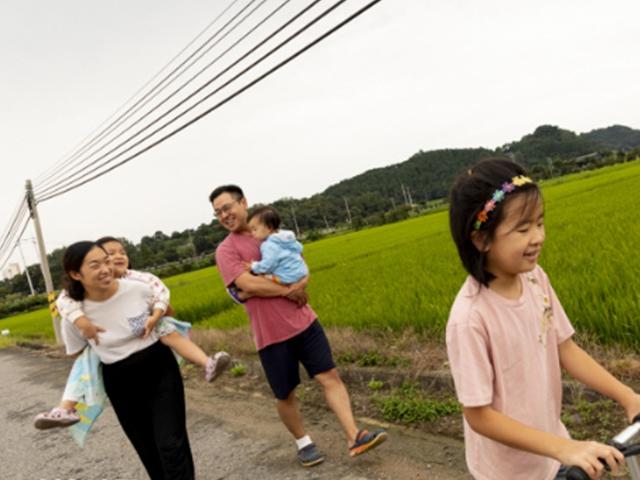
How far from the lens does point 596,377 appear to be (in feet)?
4.74

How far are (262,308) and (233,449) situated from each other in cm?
119

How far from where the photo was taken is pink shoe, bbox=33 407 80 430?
2.86 m

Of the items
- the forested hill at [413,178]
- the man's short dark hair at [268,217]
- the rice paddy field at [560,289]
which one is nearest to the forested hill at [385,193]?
the forested hill at [413,178]

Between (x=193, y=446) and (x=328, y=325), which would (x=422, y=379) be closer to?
(x=193, y=446)

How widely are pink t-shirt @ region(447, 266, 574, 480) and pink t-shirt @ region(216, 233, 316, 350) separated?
1.82m

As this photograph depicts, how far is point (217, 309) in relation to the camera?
1167 cm

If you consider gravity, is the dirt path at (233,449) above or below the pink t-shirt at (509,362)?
below

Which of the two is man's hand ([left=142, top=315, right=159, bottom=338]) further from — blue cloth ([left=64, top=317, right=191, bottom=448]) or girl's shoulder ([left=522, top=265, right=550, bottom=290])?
girl's shoulder ([left=522, top=265, right=550, bottom=290])

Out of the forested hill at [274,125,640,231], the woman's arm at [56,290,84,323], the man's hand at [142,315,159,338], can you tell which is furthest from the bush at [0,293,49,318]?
the man's hand at [142,315,159,338]

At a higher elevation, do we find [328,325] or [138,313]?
[138,313]

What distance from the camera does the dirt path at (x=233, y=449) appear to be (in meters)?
2.98

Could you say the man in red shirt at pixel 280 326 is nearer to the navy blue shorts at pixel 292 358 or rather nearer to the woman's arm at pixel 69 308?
the navy blue shorts at pixel 292 358

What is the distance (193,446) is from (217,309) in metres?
7.80

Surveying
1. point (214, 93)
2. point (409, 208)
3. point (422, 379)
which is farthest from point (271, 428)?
point (409, 208)
